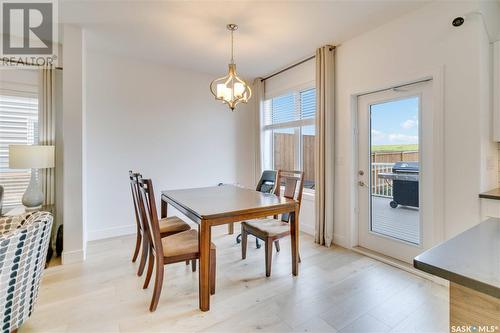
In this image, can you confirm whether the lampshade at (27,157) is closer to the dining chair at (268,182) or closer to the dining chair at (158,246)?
the dining chair at (158,246)

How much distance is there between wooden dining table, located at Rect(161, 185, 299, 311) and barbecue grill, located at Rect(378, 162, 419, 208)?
130cm

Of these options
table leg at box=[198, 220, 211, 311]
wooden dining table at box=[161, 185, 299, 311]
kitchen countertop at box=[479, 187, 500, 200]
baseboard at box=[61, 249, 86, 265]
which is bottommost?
baseboard at box=[61, 249, 86, 265]

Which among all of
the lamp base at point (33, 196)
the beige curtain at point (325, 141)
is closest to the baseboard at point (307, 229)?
the beige curtain at point (325, 141)

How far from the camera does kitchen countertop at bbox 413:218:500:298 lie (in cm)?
68

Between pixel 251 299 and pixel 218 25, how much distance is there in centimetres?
289

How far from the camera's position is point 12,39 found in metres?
2.95

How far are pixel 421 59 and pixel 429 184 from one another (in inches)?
50.6

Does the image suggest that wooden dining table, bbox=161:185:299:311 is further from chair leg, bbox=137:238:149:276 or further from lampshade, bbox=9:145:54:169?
lampshade, bbox=9:145:54:169

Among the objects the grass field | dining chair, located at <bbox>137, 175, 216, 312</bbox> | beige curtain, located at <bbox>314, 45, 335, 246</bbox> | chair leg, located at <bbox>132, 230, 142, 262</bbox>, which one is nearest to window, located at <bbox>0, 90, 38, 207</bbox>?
chair leg, located at <bbox>132, 230, 142, 262</bbox>

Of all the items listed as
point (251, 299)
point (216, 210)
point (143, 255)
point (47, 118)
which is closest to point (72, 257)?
point (143, 255)

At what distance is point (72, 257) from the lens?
2822mm

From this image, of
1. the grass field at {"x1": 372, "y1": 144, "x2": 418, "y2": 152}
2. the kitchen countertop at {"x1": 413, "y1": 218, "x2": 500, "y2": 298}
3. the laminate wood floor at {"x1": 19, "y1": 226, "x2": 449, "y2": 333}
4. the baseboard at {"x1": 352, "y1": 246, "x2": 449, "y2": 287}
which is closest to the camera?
the kitchen countertop at {"x1": 413, "y1": 218, "x2": 500, "y2": 298}

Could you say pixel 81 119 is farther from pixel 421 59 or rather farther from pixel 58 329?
pixel 421 59

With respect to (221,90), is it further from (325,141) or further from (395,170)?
(395,170)
